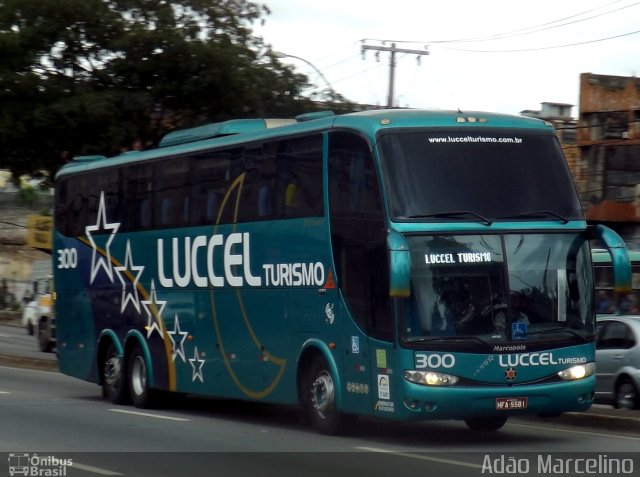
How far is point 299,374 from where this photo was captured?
14.9 metres

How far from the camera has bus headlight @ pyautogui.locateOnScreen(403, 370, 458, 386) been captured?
12.8m

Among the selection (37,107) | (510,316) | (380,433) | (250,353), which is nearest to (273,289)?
(250,353)

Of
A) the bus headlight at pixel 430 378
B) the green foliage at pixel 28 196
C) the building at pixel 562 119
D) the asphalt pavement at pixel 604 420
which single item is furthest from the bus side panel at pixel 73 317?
the green foliage at pixel 28 196

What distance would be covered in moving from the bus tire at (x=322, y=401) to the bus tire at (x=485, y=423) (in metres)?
1.53

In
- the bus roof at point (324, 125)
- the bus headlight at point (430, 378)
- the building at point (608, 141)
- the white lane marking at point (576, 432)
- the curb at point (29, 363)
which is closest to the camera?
the bus headlight at point (430, 378)

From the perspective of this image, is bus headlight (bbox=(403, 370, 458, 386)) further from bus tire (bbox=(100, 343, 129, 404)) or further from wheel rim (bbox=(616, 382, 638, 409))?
bus tire (bbox=(100, 343, 129, 404))

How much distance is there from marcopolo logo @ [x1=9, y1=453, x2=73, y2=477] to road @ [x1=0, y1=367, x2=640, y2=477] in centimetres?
7

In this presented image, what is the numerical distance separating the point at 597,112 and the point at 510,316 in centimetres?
2927

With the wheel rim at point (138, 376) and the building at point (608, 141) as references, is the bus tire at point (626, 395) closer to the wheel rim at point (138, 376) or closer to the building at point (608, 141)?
the wheel rim at point (138, 376)

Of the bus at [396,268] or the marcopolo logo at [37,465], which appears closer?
the marcopolo logo at [37,465]

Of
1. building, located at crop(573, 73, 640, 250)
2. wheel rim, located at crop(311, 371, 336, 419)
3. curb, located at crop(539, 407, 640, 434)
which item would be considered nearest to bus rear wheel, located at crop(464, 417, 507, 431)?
curb, located at crop(539, 407, 640, 434)

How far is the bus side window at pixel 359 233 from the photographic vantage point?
43.2ft

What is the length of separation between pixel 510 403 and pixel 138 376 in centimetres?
801

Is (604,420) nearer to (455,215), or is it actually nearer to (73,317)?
(455,215)
